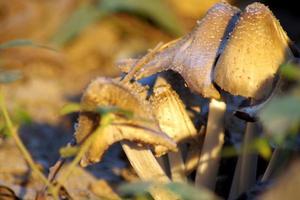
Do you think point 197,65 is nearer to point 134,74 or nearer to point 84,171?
point 134,74

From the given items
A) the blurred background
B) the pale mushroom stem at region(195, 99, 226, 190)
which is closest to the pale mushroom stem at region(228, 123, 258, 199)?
the pale mushroom stem at region(195, 99, 226, 190)

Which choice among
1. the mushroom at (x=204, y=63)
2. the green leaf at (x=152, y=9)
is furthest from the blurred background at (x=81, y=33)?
the mushroom at (x=204, y=63)

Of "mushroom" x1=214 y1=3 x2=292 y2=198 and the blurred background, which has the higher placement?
"mushroom" x1=214 y1=3 x2=292 y2=198

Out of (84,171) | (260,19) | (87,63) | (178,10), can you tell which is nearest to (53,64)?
(87,63)

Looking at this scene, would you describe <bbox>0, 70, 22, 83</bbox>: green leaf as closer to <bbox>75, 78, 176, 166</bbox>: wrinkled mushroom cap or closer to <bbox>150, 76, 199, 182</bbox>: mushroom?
<bbox>75, 78, 176, 166</bbox>: wrinkled mushroom cap

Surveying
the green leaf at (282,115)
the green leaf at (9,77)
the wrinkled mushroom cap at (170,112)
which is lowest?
the wrinkled mushroom cap at (170,112)

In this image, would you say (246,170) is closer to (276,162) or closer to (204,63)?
(276,162)

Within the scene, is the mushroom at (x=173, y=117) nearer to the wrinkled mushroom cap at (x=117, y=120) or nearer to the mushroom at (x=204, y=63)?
the mushroom at (x=204, y=63)
